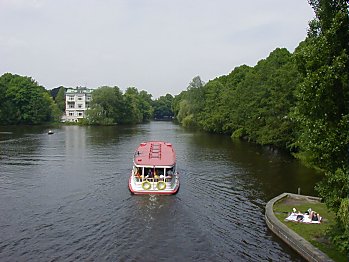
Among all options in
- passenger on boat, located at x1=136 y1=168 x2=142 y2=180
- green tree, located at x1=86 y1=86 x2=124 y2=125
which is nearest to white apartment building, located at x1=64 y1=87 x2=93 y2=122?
green tree, located at x1=86 y1=86 x2=124 y2=125

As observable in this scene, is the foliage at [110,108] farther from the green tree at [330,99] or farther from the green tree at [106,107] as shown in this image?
the green tree at [330,99]

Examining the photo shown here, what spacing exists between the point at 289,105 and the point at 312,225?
32795 mm

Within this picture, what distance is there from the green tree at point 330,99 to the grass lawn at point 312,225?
2684 millimetres

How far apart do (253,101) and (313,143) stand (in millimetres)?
48580

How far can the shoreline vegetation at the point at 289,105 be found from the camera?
50.3 ft

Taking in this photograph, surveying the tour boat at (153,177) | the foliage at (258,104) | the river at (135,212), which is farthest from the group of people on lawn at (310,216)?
the foliage at (258,104)

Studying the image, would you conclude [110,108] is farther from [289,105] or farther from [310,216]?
[310,216]

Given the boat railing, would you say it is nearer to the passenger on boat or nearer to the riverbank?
the passenger on boat

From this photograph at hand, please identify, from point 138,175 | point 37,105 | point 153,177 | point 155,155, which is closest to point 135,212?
point 153,177

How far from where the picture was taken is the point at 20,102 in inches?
5049

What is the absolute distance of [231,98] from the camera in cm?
8431

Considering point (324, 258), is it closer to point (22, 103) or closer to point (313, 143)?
point (313, 143)

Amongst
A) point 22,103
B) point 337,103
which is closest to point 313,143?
point 337,103

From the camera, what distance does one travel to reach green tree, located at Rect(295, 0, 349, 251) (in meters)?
15.1
